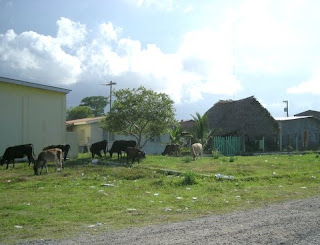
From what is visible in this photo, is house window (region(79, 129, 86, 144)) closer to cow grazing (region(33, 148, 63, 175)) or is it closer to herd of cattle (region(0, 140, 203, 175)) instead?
herd of cattle (region(0, 140, 203, 175))

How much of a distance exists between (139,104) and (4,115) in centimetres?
859

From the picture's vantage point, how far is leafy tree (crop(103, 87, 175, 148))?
2631 centimetres

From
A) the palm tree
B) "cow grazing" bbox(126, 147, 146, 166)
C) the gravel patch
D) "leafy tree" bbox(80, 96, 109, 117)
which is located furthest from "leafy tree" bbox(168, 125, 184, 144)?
"leafy tree" bbox(80, 96, 109, 117)

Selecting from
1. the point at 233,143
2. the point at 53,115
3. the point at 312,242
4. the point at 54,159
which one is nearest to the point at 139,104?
the point at 53,115

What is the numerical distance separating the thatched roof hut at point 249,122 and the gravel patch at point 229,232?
3163cm

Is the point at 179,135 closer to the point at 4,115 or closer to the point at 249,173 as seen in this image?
the point at 4,115

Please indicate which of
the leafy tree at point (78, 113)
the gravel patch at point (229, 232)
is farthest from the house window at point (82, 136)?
the gravel patch at point (229, 232)

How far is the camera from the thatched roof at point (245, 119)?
40.8m

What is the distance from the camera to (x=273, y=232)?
7125 millimetres

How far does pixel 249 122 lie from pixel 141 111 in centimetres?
1841

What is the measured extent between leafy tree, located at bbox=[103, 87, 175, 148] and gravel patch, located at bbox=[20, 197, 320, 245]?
1770 cm

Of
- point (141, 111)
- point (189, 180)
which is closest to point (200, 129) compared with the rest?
point (141, 111)

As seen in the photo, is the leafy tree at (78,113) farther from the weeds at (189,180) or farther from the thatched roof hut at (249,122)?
the weeds at (189,180)

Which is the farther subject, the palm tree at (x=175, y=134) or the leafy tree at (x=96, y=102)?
the leafy tree at (x=96, y=102)
